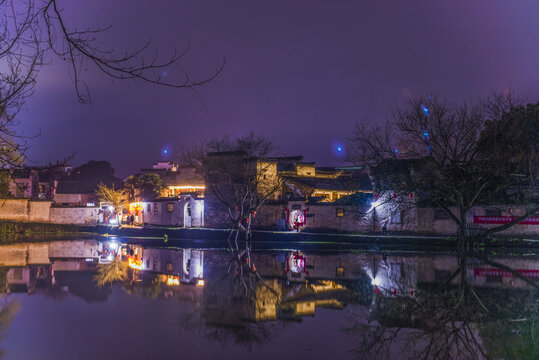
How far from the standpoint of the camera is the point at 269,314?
873cm

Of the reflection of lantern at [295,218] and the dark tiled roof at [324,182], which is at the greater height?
the dark tiled roof at [324,182]

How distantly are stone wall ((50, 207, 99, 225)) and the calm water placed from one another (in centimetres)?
3951

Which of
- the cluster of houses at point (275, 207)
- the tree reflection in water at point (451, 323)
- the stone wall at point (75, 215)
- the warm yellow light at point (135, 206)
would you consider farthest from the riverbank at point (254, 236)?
the tree reflection in water at point (451, 323)

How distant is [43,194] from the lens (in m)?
69.9

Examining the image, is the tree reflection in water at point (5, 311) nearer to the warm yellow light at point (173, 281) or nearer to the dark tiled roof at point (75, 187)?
the warm yellow light at point (173, 281)

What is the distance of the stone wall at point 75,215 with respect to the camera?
52.4 meters

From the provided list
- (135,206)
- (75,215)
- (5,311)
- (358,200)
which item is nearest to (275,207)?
(358,200)

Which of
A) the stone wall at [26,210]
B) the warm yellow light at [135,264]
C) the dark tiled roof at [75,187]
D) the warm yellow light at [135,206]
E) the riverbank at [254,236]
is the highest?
the dark tiled roof at [75,187]

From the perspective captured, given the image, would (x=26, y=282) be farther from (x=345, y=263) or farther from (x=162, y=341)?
(x=345, y=263)

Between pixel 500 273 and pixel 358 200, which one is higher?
pixel 358 200

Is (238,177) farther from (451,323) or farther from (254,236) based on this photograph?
(451,323)

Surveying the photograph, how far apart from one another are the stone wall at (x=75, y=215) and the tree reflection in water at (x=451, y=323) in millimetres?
46628

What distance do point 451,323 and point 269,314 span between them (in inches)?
111

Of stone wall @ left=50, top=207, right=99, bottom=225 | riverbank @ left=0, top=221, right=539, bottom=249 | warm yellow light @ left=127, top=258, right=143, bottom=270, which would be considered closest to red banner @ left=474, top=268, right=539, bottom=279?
warm yellow light @ left=127, top=258, right=143, bottom=270
